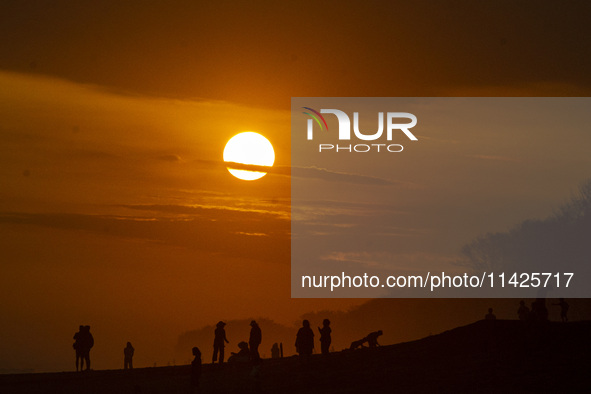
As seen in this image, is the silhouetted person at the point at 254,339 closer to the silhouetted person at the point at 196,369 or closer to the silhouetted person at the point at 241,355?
the silhouetted person at the point at 196,369

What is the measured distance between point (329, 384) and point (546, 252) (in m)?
56.6

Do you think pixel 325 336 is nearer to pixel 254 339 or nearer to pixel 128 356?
pixel 254 339

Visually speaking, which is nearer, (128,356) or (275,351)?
(128,356)

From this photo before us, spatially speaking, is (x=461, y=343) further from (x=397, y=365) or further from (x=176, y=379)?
(x=176, y=379)

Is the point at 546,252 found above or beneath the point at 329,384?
above

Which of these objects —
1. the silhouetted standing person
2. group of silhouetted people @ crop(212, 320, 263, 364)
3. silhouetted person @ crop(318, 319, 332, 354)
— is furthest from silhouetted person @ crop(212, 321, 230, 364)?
the silhouetted standing person

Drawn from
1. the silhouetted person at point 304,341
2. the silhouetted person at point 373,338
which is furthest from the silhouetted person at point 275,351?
the silhouetted person at point 304,341

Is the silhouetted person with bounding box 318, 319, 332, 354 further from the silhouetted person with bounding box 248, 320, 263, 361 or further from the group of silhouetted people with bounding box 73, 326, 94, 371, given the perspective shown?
the group of silhouetted people with bounding box 73, 326, 94, 371

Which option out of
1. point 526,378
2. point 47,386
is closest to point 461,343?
point 526,378

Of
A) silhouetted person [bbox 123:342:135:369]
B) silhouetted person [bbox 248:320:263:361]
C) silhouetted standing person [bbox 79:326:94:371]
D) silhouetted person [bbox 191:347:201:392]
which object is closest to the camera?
silhouetted person [bbox 191:347:201:392]

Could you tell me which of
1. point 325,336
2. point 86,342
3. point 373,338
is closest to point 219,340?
point 325,336

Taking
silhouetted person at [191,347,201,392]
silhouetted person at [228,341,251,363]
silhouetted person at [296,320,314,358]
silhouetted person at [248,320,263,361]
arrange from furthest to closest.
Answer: silhouetted person at [228,341,251,363] < silhouetted person at [296,320,314,358] < silhouetted person at [248,320,263,361] < silhouetted person at [191,347,201,392]

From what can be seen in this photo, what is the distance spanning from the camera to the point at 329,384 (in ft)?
114

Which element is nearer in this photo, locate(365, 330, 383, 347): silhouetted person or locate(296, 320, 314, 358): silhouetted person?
locate(296, 320, 314, 358): silhouetted person
